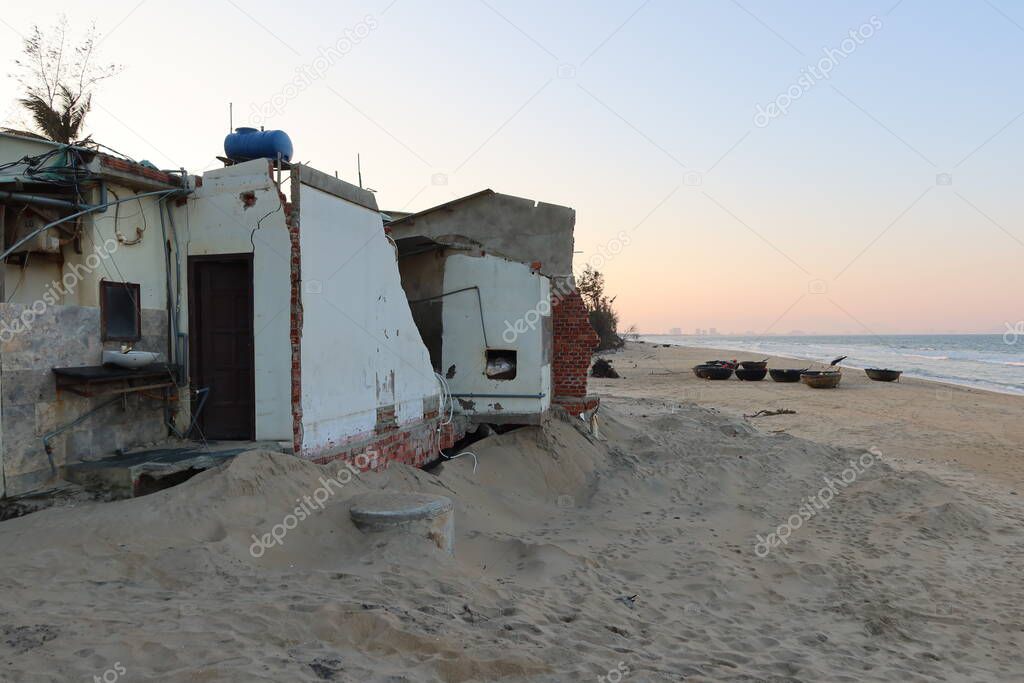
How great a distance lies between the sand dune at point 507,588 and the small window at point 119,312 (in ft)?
5.87

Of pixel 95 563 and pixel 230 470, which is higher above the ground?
pixel 230 470

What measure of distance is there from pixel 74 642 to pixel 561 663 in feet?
9.37

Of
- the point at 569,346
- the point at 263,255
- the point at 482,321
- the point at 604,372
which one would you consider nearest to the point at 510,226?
the point at 569,346

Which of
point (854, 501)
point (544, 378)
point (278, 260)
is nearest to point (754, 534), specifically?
point (854, 501)

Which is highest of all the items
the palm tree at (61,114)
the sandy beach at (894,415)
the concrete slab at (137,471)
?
the palm tree at (61,114)

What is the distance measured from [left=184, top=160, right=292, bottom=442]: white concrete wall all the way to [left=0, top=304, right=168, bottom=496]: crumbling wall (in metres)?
1.24

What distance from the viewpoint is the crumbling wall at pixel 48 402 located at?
17.3ft

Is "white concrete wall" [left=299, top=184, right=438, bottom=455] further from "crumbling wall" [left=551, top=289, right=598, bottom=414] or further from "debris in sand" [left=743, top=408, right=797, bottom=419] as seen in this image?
"debris in sand" [left=743, top=408, right=797, bottom=419]

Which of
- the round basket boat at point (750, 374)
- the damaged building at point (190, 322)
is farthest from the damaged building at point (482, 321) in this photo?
the round basket boat at point (750, 374)

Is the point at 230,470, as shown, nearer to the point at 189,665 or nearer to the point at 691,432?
the point at 189,665

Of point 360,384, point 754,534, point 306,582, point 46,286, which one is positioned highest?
point 46,286

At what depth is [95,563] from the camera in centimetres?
450

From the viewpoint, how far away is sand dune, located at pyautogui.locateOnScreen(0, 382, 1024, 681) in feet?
12.4

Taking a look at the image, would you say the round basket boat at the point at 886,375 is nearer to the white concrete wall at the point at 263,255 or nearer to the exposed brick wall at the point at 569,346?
the exposed brick wall at the point at 569,346
